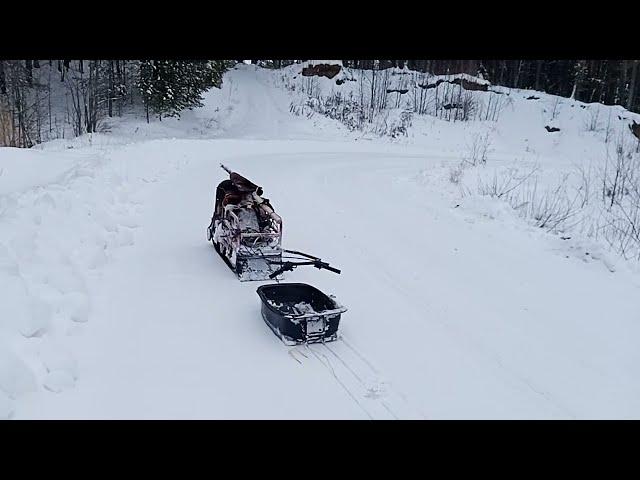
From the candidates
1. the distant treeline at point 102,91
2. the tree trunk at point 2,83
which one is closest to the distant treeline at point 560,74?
the distant treeline at point 102,91

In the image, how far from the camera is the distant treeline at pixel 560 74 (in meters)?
32.9

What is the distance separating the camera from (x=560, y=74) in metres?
35.4

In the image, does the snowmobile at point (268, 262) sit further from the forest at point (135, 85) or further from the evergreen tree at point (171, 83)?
the evergreen tree at point (171, 83)

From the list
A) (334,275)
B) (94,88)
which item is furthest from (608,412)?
(94,88)

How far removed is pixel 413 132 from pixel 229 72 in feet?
43.9

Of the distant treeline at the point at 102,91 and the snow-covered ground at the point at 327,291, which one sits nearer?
the snow-covered ground at the point at 327,291

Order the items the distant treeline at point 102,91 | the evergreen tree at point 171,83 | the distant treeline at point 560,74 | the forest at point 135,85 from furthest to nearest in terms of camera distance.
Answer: the distant treeline at point 560,74 → the evergreen tree at point 171,83 → the distant treeline at point 102,91 → the forest at point 135,85

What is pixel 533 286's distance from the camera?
5918mm

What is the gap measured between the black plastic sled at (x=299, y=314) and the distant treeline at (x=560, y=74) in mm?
28894

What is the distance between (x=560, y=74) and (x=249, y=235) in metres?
35.7

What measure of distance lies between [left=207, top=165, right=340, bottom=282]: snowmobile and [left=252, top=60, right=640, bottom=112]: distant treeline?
2747 centimetres

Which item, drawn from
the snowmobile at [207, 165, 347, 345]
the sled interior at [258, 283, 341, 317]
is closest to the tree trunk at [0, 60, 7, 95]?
the snowmobile at [207, 165, 347, 345]

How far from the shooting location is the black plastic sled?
14.1ft
